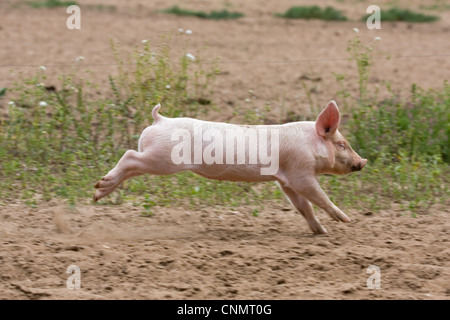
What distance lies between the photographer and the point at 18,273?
15.4 ft

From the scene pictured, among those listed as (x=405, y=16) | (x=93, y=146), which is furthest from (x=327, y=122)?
(x=405, y=16)

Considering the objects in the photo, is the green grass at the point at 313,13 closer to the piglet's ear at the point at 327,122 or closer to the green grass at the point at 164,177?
the green grass at the point at 164,177

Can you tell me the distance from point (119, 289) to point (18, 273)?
66 cm

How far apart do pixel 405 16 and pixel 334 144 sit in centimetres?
878

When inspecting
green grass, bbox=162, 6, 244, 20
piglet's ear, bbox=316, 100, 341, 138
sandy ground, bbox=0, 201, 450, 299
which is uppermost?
green grass, bbox=162, 6, 244, 20

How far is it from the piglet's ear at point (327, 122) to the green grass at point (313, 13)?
8.32m

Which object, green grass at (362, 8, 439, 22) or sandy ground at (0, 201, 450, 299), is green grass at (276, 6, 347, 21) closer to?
green grass at (362, 8, 439, 22)

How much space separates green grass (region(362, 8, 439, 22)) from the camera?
13.7 metres

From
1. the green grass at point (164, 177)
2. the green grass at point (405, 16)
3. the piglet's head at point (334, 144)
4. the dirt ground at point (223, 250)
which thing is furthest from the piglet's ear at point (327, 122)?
the green grass at point (405, 16)

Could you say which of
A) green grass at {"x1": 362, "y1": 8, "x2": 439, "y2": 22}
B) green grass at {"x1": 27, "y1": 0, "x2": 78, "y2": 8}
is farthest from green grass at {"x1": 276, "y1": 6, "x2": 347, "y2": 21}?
green grass at {"x1": 27, "y1": 0, "x2": 78, "y2": 8}

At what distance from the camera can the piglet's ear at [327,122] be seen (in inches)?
218
